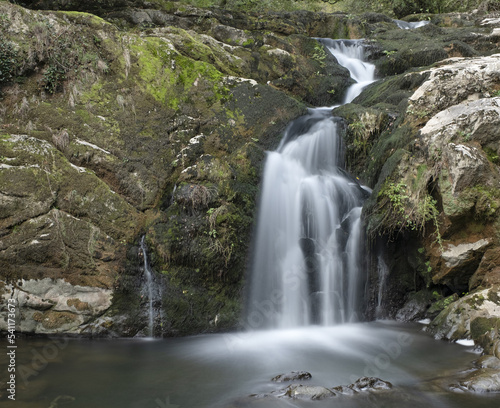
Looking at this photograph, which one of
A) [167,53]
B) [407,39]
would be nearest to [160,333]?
[167,53]

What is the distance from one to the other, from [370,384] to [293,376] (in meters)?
0.93

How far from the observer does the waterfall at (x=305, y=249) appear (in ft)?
22.9

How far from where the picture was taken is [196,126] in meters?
8.52

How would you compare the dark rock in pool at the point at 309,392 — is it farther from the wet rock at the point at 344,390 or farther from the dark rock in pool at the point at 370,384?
the dark rock in pool at the point at 370,384

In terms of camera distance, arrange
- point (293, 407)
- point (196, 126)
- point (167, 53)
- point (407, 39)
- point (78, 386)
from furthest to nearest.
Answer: point (407, 39)
point (167, 53)
point (196, 126)
point (78, 386)
point (293, 407)

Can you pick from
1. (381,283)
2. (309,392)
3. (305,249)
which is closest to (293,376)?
(309,392)

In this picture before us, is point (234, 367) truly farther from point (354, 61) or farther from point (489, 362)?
point (354, 61)

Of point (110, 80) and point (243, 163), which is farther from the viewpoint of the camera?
point (110, 80)

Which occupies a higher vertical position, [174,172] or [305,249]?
[174,172]

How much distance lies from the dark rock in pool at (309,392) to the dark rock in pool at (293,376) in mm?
426

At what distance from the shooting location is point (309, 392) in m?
3.99

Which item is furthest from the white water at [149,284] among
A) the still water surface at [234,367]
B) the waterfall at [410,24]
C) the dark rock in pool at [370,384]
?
the waterfall at [410,24]

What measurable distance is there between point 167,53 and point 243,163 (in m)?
3.85

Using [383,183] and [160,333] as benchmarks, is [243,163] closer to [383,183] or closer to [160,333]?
[383,183]
